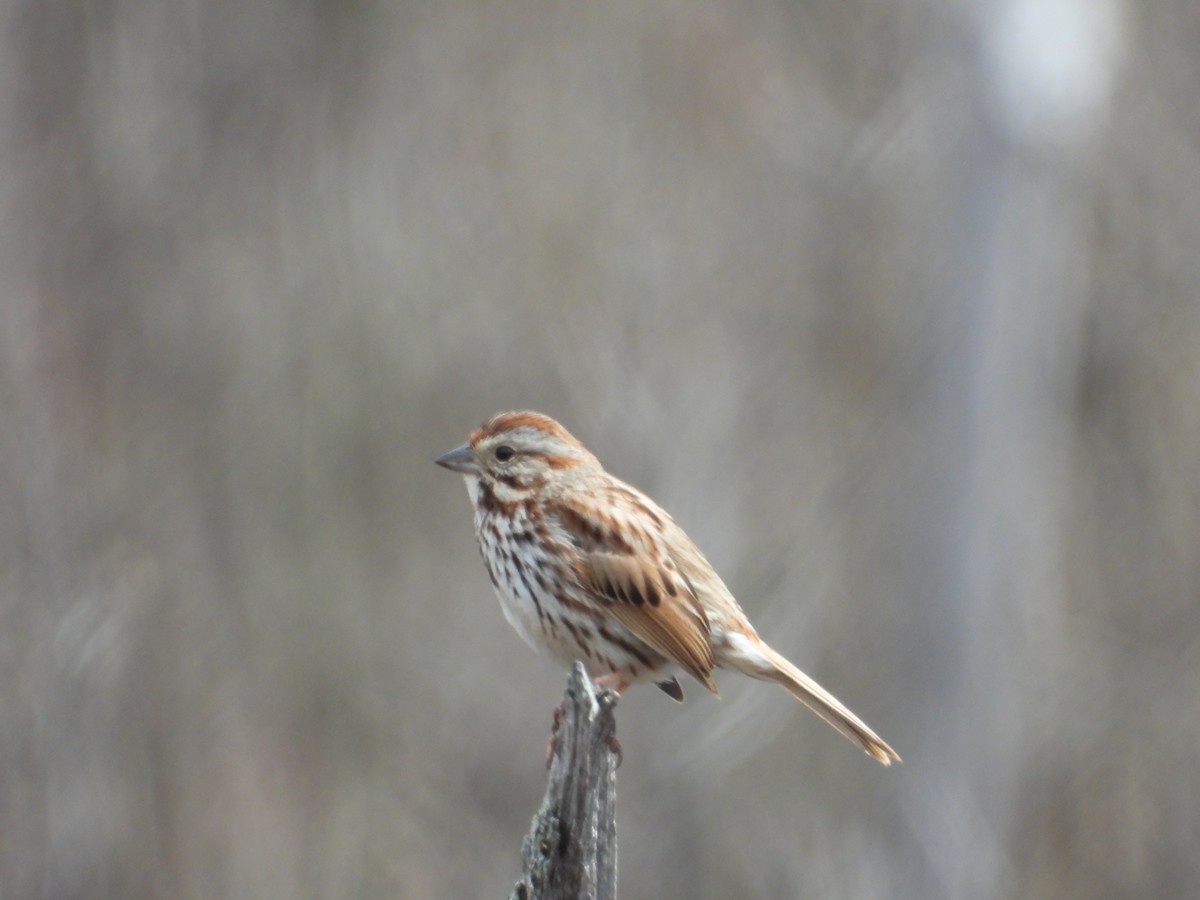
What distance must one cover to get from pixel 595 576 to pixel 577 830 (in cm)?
131

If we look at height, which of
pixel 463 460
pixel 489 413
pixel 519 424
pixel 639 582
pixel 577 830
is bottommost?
pixel 577 830

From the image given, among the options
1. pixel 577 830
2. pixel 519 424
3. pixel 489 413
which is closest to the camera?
pixel 577 830

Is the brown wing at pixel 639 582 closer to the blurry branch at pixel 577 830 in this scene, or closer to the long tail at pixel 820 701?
the long tail at pixel 820 701

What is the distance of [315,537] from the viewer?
8.66m

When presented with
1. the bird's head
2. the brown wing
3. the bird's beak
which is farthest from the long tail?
the bird's beak

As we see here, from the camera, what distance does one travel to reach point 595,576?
431 cm

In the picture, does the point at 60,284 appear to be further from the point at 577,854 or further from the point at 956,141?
the point at 577,854

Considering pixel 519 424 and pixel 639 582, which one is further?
pixel 519 424

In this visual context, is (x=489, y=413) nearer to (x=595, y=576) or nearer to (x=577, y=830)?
(x=595, y=576)

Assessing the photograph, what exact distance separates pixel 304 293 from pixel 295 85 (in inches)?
44.9

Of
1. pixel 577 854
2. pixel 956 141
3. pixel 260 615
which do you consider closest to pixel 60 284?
pixel 260 615

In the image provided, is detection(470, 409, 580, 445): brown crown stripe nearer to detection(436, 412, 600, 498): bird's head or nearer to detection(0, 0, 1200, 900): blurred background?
detection(436, 412, 600, 498): bird's head

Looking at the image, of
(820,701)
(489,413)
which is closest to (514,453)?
(820,701)

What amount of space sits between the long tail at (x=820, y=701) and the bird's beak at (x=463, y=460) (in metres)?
0.90
